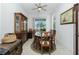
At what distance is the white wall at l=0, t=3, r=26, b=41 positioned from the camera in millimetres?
1666

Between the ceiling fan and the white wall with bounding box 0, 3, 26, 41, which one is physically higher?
the ceiling fan

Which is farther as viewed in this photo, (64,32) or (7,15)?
(64,32)

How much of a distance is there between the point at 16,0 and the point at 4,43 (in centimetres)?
76

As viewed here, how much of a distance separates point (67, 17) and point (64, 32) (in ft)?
0.94

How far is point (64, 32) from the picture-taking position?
73.6 inches

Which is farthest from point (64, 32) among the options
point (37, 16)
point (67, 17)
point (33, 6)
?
point (33, 6)

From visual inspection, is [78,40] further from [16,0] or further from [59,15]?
[16,0]

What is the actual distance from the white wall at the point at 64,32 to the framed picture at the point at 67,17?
0.06 metres

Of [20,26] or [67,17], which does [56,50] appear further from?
[20,26]

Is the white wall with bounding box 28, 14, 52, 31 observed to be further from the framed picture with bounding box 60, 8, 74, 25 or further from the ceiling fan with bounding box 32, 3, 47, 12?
the framed picture with bounding box 60, 8, 74, 25

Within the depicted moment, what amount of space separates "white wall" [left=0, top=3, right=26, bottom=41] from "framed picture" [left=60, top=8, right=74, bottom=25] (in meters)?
0.79

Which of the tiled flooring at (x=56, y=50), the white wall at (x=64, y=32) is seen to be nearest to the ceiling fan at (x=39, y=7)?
the white wall at (x=64, y=32)

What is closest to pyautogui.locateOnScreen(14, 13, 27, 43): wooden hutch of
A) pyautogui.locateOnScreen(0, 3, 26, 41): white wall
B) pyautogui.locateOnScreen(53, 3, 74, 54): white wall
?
pyautogui.locateOnScreen(0, 3, 26, 41): white wall

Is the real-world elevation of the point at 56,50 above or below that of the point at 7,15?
below
